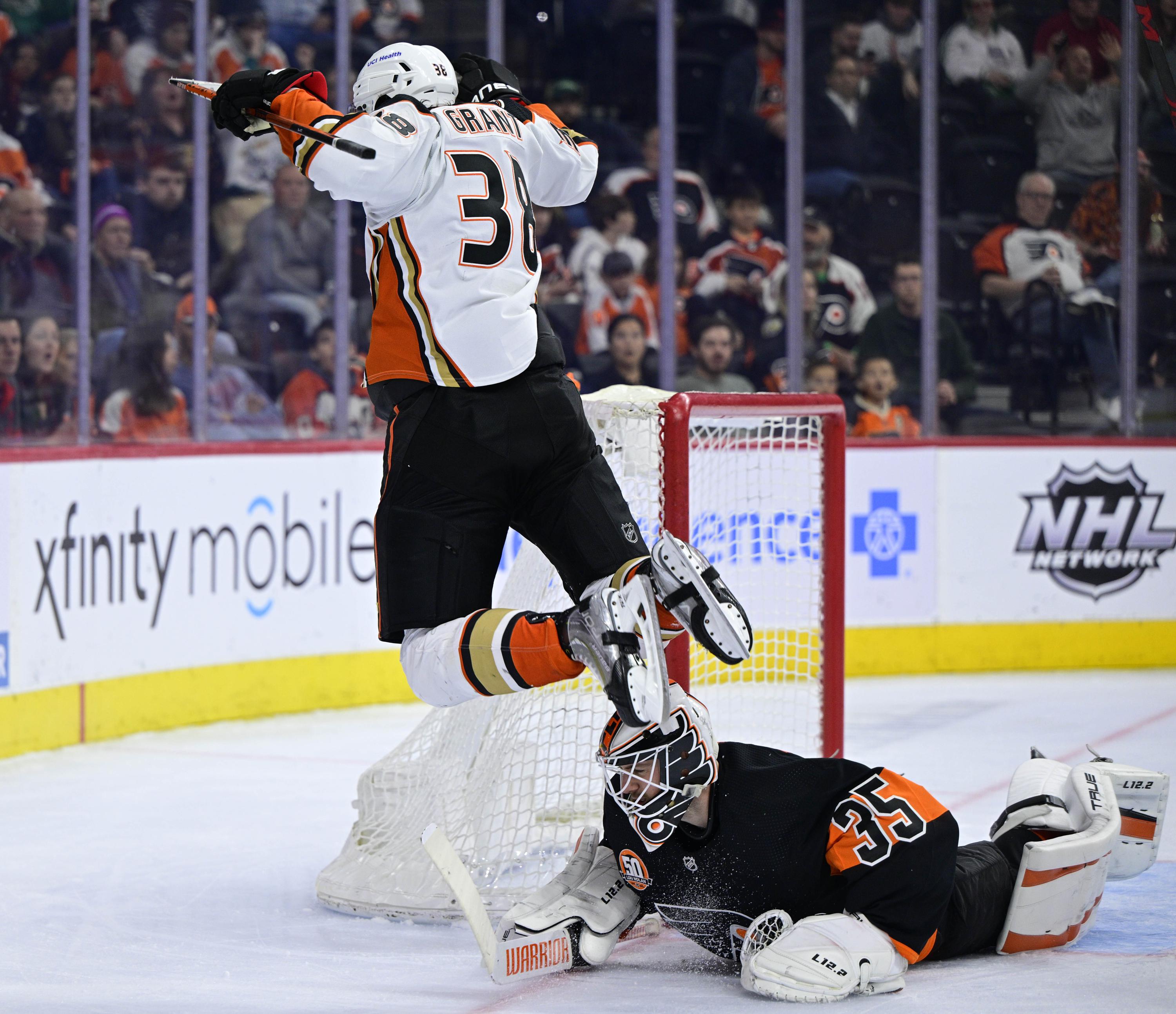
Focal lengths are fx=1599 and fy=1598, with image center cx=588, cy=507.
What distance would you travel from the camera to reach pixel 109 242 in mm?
5551

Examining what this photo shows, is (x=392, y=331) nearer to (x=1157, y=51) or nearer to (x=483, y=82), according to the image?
(x=483, y=82)

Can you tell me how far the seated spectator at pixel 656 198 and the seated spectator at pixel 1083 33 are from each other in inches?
64.6

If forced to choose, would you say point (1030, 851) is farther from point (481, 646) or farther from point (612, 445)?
point (612, 445)

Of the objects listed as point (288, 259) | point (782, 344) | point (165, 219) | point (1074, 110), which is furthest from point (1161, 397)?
point (165, 219)

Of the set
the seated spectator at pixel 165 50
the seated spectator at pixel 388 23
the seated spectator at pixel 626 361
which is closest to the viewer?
the seated spectator at pixel 165 50

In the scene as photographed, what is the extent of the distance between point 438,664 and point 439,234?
Answer: 2.34 ft

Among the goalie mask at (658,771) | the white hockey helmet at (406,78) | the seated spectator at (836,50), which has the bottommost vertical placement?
the goalie mask at (658,771)

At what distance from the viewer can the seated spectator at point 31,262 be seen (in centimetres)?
525

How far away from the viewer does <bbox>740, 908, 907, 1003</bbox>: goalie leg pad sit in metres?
2.33

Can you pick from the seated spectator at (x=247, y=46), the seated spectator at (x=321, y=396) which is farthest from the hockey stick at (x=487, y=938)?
the seated spectator at (x=247, y=46)

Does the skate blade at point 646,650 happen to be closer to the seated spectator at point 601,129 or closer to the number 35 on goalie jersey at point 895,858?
the number 35 on goalie jersey at point 895,858

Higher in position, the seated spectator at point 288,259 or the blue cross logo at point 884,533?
the seated spectator at point 288,259

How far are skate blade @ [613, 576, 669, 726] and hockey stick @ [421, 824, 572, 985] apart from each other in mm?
381

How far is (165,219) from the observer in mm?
5703
